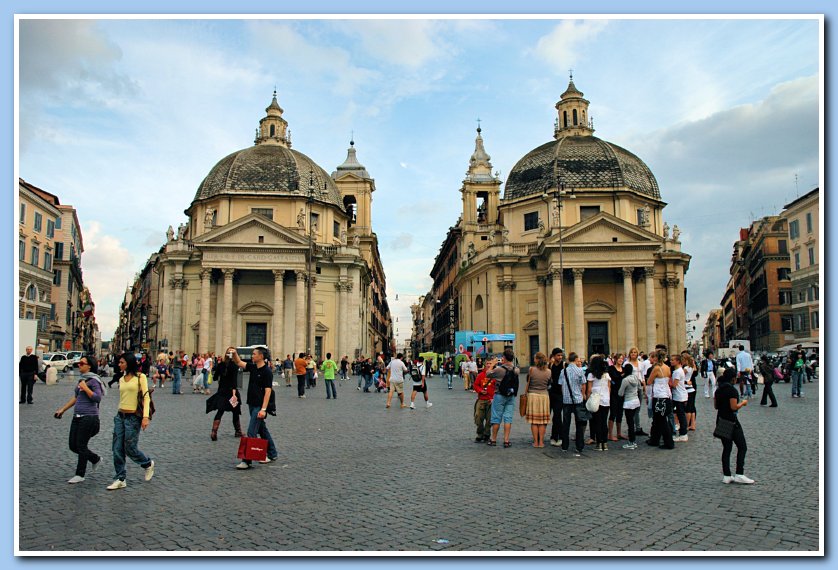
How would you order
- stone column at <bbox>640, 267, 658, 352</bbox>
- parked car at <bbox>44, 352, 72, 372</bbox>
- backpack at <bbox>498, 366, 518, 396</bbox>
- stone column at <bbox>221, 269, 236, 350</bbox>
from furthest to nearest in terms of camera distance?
1. stone column at <bbox>221, 269, 236, 350</bbox>
2. stone column at <bbox>640, 267, 658, 352</bbox>
3. parked car at <bbox>44, 352, 72, 372</bbox>
4. backpack at <bbox>498, 366, 518, 396</bbox>

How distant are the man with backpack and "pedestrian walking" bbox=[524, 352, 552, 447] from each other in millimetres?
378

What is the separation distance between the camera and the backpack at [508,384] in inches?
504

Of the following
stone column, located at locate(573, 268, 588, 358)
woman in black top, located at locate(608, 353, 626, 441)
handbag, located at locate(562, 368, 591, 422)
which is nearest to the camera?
handbag, located at locate(562, 368, 591, 422)

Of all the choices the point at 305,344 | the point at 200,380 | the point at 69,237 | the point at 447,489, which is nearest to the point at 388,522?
the point at 447,489

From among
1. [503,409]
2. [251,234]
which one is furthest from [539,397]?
[251,234]

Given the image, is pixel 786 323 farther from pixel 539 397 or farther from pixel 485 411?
pixel 539 397

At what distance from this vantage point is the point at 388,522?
23.7ft

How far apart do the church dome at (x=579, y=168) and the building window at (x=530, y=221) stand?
5.90 ft

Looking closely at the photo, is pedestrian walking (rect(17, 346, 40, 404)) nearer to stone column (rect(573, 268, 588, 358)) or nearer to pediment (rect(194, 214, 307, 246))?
pediment (rect(194, 214, 307, 246))

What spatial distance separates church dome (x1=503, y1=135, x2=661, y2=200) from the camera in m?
56.5

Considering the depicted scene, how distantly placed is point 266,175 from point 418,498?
52.8 meters

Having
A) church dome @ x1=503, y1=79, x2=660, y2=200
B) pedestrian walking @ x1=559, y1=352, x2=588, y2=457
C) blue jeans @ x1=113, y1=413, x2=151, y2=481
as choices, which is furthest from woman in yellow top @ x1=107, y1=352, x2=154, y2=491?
church dome @ x1=503, y1=79, x2=660, y2=200

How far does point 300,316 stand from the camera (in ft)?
168

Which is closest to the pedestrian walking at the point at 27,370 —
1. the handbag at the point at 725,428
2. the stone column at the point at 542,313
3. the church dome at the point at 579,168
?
the handbag at the point at 725,428
